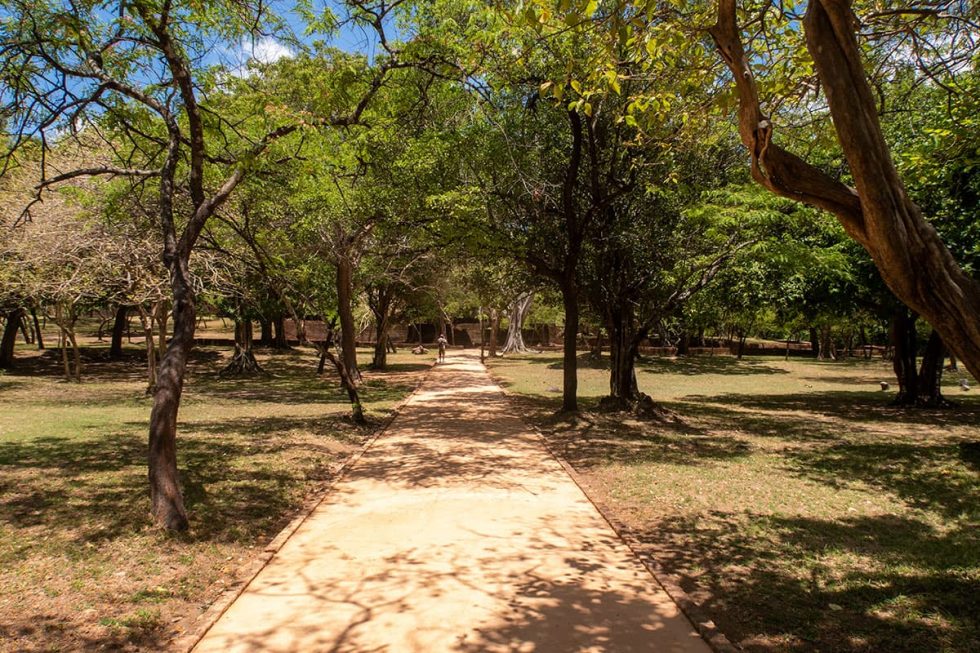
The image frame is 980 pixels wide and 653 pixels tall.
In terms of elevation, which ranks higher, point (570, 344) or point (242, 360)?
point (570, 344)

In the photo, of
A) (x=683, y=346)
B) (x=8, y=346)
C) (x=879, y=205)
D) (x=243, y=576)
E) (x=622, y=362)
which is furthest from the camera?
(x=683, y=346)

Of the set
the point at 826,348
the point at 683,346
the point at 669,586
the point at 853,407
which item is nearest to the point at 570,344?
the point at 669,586

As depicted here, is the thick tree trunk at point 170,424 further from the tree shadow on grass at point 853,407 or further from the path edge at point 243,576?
the tree shadow on grass at point 853,407

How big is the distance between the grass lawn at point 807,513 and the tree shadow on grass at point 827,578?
15 mm

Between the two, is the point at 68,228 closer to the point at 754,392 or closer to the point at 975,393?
the point at 754,392

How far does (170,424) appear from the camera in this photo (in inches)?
232

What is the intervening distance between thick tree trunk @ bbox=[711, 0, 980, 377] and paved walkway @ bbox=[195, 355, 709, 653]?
7.78 feet

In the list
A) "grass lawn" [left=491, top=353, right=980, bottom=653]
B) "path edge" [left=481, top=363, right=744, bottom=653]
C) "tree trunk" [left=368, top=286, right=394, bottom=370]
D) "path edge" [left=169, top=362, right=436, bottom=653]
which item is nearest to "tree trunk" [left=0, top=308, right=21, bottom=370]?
"tree trunk" [left=368, top=286, right=394, bottom=370]

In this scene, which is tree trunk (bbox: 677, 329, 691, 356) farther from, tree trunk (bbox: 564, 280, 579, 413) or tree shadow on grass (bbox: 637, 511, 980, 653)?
tree shadow on grass (bbox: 637, 511, 980, 653)

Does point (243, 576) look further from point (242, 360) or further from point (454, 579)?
point (242, 360)

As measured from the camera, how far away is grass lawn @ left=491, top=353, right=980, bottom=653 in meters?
4.16

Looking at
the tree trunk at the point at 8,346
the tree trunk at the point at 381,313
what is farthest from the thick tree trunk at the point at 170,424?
the tree trunk at the point at 8,346

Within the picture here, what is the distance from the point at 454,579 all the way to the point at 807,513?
4350 millimetres

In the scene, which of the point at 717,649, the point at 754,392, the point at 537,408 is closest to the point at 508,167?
the point at 537,408
